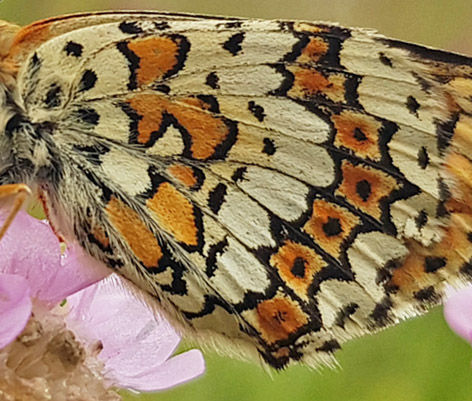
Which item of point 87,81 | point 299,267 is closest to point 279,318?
point 299,267

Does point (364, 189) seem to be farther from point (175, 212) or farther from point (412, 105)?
point (175, 212)

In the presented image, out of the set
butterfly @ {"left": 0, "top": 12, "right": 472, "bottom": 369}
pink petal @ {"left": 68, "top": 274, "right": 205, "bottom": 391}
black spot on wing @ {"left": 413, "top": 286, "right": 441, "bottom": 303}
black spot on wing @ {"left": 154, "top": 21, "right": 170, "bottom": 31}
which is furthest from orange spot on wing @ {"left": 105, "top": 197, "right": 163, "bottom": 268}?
black spot on wing @ {"left": 413, "top": 286, "right": 441, "bottom": 303}

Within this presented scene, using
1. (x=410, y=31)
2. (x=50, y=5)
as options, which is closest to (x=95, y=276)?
(x=50, y=5)

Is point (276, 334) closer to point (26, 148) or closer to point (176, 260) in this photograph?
point (176, 260)

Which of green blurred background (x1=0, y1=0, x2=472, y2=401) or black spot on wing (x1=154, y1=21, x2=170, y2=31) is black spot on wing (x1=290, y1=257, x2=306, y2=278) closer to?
black spot on wing (x1=154, y1=21, x2=170, y2=31)

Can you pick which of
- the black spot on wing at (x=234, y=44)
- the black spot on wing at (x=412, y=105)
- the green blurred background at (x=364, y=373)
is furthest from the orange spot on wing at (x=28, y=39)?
the green blurred background at (x=364, y=373)

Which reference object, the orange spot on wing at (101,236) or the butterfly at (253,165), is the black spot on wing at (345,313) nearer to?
the butterfly at (253,165)

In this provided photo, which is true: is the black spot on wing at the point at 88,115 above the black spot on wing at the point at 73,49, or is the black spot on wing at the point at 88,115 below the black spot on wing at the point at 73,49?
below
